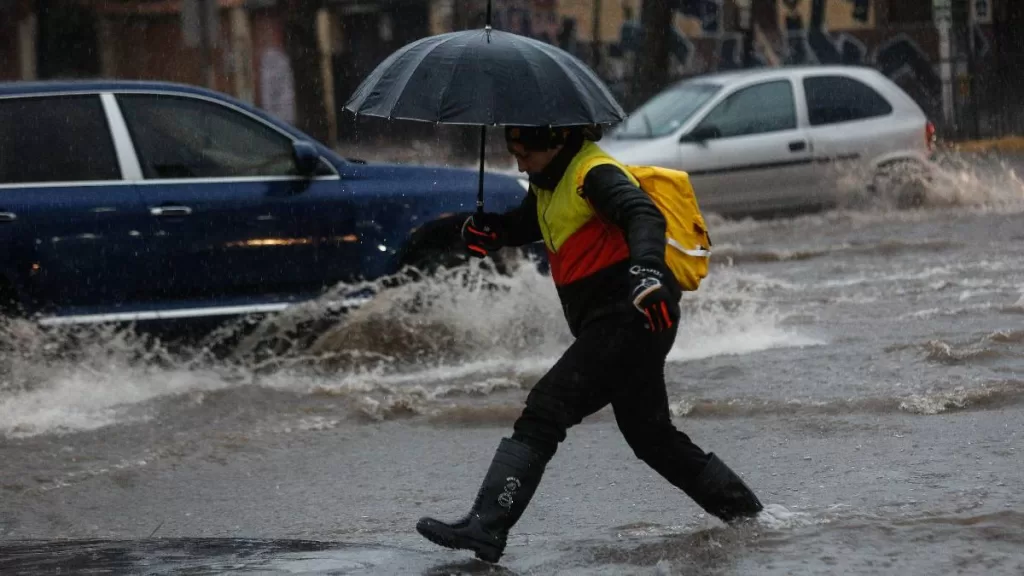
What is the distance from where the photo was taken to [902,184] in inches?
634

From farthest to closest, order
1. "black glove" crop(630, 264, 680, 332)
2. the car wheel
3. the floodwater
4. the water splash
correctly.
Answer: the car wheel
the water splash
the floodwater
"black glove" crop(630, 264, 680, 332)

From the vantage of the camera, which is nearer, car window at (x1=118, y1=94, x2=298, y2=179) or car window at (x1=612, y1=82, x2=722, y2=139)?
car window at (x1=118, y1=94, x2=298, y2=179)

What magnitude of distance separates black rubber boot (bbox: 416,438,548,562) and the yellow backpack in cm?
69

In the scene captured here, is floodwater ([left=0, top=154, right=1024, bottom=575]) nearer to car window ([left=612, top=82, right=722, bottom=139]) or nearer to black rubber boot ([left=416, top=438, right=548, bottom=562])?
black rubber boot ([left=416, top=438, right=548, bottom=562])

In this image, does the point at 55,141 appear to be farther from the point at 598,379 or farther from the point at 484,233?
the point at 598,379

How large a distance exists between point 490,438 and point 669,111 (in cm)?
880

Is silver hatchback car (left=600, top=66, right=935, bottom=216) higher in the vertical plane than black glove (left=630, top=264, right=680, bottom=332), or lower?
lower

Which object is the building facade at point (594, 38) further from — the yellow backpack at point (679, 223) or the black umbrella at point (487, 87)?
the yellow backpack at point (679, 223)

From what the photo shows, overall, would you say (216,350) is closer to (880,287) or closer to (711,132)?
(880,287)

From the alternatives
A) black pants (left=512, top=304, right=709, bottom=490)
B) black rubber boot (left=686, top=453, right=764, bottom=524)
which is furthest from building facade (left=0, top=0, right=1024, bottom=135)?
black pants (left=512, top=304, right=709, bottom=490)

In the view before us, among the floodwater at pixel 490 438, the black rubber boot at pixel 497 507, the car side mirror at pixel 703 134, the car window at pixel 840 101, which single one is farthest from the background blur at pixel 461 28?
the black rubber boot at pixel 497 507

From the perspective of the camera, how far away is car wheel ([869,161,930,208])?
52.6ft

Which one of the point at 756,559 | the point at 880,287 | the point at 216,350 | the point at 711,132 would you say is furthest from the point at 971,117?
the point at 756,559

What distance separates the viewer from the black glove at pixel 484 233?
17.9 ft
